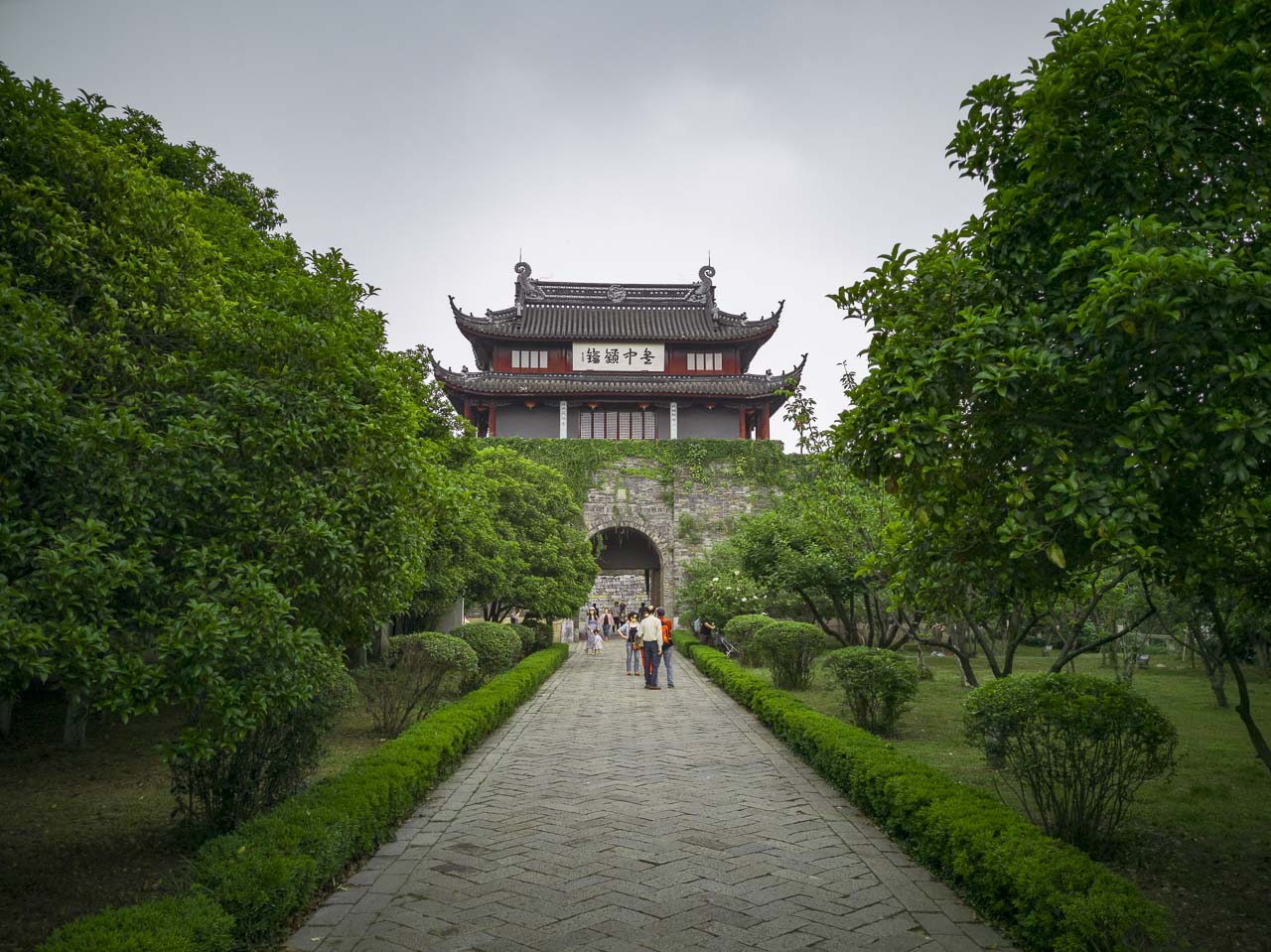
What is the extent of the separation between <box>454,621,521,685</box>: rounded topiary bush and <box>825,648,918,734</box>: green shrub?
22.0 feet

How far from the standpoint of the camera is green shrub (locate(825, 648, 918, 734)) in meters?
10.4

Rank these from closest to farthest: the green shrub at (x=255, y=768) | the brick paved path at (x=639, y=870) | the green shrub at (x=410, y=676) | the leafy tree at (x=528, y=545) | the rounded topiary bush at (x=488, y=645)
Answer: the brick paved path at (x=639, y=870) < the green shrub at (x=255, y=768) < the green shrub at (x=410, y=676) < the rounded topiary bush at (x=488, y=645) < the leafy tree at (x=528, y=545)

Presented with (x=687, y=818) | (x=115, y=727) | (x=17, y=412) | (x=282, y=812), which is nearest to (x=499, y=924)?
(x=282, y=812)

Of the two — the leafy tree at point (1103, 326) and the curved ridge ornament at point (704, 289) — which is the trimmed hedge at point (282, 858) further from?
the curved ridge ornament at point (704, 289)

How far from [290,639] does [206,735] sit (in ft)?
2.27

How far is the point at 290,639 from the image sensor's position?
4988 millimetres

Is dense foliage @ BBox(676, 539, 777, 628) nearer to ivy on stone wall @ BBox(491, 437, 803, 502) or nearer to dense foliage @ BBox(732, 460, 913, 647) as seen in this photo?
ivy on stone wall @ BBox(491, 437, 803, 502)

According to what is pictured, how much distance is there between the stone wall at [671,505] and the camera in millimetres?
33375

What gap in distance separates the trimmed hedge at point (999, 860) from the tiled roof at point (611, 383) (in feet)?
88.1

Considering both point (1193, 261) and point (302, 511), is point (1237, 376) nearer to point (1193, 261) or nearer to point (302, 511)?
point (1193, 261)

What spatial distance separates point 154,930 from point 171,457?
2.38 m

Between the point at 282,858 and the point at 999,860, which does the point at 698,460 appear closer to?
the point at 999,860

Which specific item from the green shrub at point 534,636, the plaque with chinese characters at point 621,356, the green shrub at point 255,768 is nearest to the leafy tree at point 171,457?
the green shrub at point 255,768

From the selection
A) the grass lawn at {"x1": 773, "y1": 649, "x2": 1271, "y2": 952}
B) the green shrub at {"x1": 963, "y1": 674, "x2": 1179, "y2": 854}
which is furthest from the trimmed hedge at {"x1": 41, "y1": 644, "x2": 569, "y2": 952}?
the grass lawn at {"x1": 773, "y1": 649, "x2": 1271, "y2": 952}
